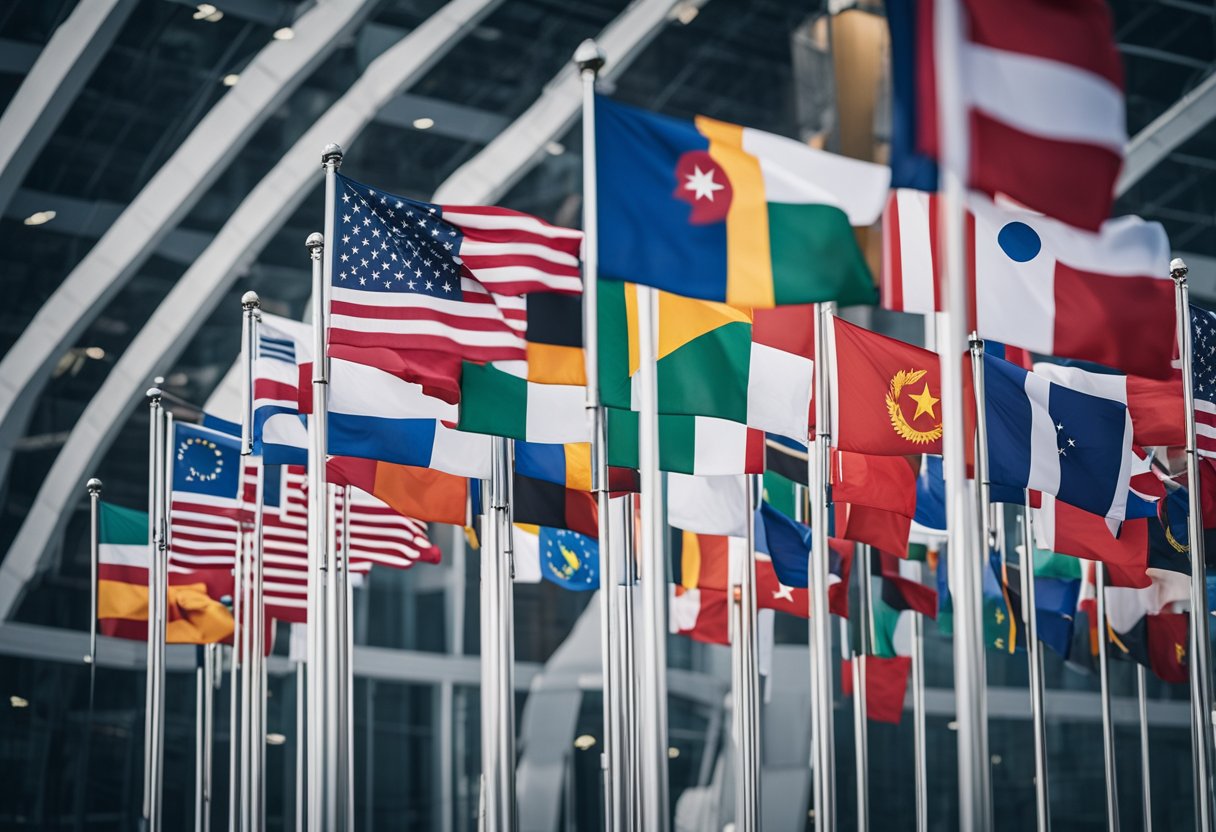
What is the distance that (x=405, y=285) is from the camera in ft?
42.3

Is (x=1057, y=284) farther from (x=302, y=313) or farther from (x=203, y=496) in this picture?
(x=302, y=313)

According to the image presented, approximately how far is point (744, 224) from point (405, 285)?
11.6ft

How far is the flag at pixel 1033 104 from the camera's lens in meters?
8.23

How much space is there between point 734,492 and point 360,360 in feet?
18.7

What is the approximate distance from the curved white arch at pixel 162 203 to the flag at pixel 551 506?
53.9 ft

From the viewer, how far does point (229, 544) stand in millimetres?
19906

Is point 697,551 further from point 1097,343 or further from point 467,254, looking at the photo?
point 1097,343

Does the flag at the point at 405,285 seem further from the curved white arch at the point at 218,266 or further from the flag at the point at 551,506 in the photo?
the curved white arch at the point at 218,266

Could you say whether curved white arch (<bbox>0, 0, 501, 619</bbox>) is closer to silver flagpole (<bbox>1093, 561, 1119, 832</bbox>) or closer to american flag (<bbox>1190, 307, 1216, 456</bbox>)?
silver flagpole (<bbox>1093, 561, 1119, 832</bbox>)

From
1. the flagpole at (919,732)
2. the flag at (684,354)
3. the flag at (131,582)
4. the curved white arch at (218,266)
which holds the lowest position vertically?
the flagpole at (919,732)

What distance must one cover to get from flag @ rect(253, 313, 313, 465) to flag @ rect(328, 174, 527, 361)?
10.3 feet

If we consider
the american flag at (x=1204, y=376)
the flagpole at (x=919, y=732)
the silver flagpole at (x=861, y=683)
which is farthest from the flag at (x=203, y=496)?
the american flag at (x=1204, y=376)

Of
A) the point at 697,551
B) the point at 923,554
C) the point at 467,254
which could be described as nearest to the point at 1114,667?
the point at 923,554

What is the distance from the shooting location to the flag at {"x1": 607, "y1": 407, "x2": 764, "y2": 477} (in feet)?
49.8
